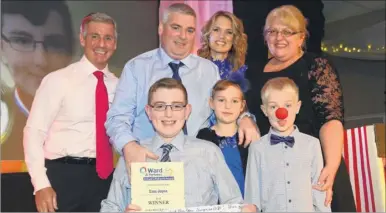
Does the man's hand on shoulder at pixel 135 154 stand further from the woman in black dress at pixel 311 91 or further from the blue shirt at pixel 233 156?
the woman in black dress at pixel 311 91

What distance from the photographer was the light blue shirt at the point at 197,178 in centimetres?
159

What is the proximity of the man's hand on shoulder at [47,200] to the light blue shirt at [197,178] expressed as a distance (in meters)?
0.46

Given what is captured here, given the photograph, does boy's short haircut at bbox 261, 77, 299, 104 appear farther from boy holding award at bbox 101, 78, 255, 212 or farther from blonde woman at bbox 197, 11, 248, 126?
boy holding award at bbox 101, 78, 255, 212

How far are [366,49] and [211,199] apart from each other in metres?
2.79

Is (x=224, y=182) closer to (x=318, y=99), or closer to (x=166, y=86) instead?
(x=166, y=86)

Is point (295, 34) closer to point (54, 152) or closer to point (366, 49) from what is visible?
point (54, 152)

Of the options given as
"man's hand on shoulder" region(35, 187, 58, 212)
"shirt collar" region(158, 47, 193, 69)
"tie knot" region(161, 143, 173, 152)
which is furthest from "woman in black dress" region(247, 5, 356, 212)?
"man's hand on shoulder" region(35, 187, 58, 212)

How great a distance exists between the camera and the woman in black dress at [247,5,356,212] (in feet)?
5.75

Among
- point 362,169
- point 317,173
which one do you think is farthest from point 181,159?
point 362,169

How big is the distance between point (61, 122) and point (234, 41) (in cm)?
82

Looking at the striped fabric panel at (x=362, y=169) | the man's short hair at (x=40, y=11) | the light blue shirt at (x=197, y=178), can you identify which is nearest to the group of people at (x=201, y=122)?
the light blue shirt at (x=197, y=178)

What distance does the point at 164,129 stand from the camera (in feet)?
5.24

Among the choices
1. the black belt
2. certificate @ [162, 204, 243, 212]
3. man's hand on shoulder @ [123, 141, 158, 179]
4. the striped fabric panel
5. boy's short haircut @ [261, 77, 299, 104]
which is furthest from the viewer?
the striped fabric panel

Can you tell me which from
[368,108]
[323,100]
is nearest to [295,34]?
[323,100]
